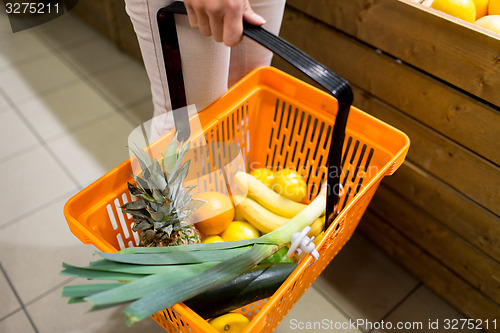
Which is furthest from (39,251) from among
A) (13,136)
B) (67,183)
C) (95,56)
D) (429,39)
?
(429,39)

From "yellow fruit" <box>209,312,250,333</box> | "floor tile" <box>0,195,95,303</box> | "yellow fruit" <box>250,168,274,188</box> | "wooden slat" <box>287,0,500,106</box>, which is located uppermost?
"wooden slat" <box>287,0,500,106</box>

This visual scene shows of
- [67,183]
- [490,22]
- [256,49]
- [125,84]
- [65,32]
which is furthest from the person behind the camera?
[65,32]

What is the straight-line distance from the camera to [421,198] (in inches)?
39.8

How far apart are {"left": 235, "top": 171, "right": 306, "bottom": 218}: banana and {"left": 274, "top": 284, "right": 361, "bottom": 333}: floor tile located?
33 centimetres

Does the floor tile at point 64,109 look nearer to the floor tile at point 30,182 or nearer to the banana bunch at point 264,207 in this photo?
the floor tile at point 30,182

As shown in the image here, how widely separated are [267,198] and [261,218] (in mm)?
52

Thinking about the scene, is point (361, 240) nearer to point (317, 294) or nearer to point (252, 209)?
point (317, 294)

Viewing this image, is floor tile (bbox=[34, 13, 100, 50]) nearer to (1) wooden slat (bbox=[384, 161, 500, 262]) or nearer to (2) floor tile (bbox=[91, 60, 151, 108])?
(2) floor tile (bbox=[91, 60, 151, 108])

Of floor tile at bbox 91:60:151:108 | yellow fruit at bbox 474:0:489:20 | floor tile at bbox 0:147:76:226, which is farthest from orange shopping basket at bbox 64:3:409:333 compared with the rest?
floor tile at bbox 91:60:151:108

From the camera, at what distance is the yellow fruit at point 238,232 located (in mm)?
851

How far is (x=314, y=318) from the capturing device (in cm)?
105

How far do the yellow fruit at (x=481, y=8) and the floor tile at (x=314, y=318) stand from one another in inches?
31.6

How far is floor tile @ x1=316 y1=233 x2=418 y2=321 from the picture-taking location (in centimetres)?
108

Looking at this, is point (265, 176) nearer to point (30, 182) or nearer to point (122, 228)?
point (122, 228)
